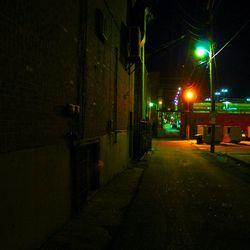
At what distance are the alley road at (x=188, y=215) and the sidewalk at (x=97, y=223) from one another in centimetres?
23

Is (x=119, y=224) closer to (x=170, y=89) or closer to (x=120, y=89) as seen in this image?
(x=120, y=89)

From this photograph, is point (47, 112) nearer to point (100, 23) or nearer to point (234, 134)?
point (100, 23)

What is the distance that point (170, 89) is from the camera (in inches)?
2931

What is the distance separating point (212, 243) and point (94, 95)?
472 cm

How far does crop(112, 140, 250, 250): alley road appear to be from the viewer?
17.5ft

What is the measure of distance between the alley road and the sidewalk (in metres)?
0.23

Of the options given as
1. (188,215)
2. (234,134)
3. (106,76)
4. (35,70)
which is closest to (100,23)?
(106,76)

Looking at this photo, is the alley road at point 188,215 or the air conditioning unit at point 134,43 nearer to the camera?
the alley road at point 188,215

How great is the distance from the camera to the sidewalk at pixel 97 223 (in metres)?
4.90

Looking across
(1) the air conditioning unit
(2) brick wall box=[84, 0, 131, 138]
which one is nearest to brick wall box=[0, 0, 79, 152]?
(2) brick wall box=[84, 0, 131, 138]

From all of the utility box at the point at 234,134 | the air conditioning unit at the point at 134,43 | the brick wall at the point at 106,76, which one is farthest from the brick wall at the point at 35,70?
the utility box at the point at 234,134

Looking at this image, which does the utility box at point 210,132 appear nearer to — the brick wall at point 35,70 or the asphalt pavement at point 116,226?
the asphalt pavement at point 116,226

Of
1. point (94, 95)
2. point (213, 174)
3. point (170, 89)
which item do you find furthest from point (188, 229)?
point (170, 89)

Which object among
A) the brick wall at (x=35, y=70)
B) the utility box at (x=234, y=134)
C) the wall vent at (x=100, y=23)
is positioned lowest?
the utility box at (x=234, y=134)
